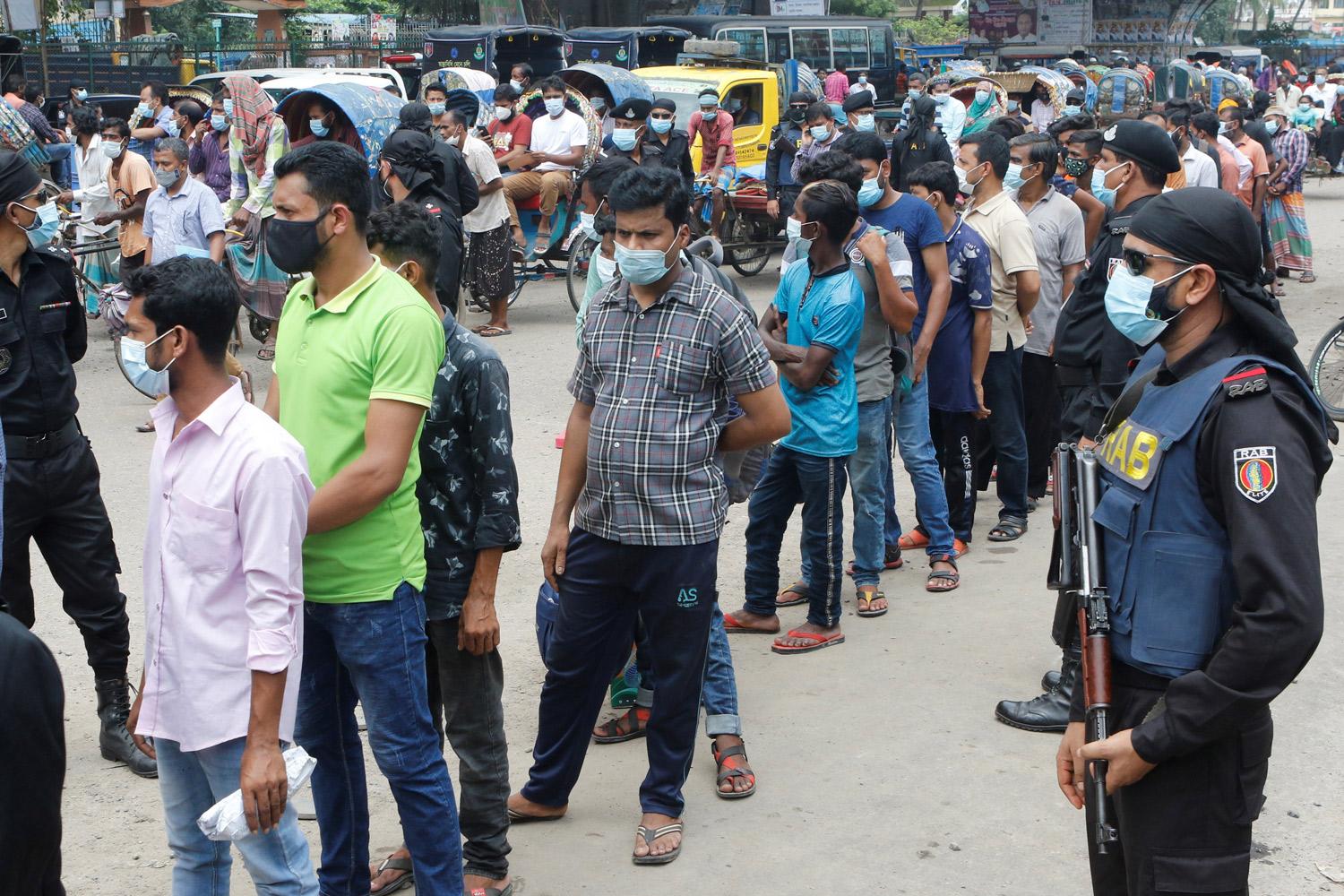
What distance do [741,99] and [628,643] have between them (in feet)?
41.2

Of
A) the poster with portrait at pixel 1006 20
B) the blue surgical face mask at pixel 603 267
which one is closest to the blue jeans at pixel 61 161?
the blue surgical face mask at pixel 603 267

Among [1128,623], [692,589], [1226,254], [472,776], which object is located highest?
[1226,254]

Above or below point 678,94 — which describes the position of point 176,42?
above

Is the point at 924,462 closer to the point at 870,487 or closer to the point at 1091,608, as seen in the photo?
the point at 870,487

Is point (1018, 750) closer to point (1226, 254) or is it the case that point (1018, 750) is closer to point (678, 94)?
point (1226, 254)

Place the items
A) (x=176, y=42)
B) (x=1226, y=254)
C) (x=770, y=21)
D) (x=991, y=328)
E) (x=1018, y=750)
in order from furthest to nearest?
(x=176, y=42) < (x=770, y=21) < (x=991, y=328) < (x=1018, y=750) < (x=1226, y=254)

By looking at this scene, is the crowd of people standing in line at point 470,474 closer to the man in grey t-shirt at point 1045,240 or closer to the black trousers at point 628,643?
the black trousers at point 628,643

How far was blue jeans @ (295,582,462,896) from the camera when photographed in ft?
10.0

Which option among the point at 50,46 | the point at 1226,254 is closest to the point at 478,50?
the point at 50,46

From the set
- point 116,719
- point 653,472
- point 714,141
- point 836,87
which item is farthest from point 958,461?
point 836,87

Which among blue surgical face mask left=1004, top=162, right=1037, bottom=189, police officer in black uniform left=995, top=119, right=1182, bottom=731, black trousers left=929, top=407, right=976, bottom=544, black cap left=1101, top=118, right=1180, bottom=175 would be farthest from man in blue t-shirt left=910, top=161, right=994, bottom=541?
black cap left=1101, top=118, right=1180, bottom=175

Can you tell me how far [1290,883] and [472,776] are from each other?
2234 mm

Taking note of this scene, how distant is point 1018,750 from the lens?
14.7ft

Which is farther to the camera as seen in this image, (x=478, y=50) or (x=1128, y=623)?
(x=478, y=50)
